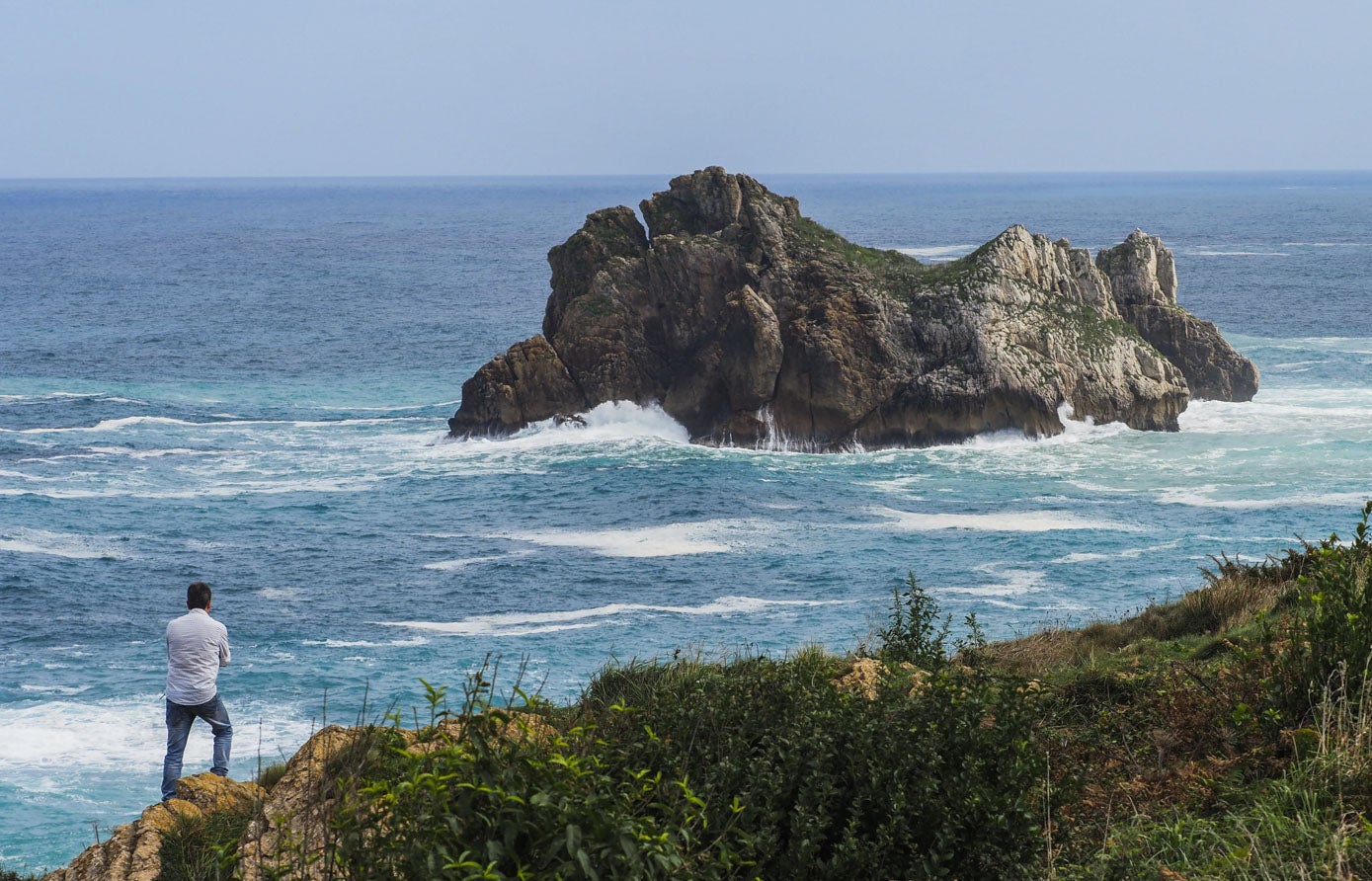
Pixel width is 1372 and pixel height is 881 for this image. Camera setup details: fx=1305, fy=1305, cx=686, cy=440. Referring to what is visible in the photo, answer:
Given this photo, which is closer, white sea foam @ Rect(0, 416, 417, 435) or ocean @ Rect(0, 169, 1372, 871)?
ocean @ Rect(0, 169, 1372, 871)

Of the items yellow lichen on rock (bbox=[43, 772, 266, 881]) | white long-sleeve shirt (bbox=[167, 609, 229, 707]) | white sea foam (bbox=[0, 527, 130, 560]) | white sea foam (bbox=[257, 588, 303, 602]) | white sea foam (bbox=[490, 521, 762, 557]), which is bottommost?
white sea foam (bbox=[0, 527, 130, 560])

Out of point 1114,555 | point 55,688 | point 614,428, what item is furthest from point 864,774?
point 614,428

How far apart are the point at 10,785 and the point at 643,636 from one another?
1243 cm

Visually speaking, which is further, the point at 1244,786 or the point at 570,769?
the point at 1244,786

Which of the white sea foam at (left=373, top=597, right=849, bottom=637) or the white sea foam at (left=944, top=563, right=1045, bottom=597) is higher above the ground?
the white sea foam at (left=944, top=563, right=1045, bottom=597)

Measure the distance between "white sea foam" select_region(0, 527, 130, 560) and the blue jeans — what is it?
25.1 m

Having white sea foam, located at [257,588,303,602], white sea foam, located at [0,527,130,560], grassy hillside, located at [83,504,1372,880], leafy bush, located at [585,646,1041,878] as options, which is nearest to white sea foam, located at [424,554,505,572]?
white sea foam, located at [257,588,303,602]

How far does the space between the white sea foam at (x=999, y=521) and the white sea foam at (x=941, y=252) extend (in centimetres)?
8255

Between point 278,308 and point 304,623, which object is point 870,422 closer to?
point 304,623

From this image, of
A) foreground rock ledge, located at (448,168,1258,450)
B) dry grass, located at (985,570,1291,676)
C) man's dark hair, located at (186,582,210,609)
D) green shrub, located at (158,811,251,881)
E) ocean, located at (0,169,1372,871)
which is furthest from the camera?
foreground rock ledge, located at (448,168,1258,450)

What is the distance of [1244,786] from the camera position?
800 cm

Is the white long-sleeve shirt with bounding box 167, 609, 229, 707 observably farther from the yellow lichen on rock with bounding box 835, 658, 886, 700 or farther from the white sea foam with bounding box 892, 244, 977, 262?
the white sea foam with bounding box 892, 244, 977, 262

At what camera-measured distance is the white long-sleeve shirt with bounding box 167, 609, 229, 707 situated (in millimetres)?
12125

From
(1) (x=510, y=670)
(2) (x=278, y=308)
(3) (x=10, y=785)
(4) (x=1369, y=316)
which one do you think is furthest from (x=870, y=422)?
(2) (x=278, y=308)
